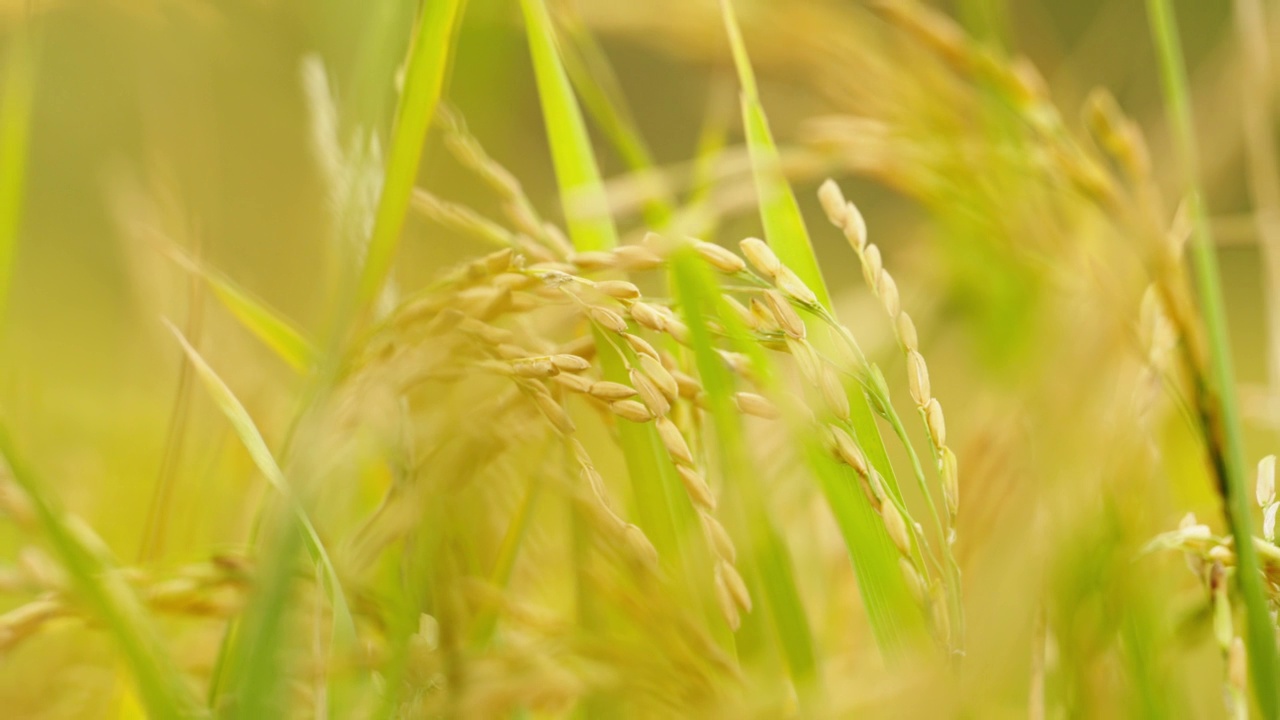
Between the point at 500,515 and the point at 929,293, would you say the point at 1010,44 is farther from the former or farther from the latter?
the point at 500,515

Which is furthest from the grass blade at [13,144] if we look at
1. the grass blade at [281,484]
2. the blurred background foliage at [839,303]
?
the grass blade at [281,484]

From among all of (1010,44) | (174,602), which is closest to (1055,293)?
(1010,44)

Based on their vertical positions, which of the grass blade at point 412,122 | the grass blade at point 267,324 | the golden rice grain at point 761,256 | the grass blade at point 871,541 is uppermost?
the grass blade at point 412,122

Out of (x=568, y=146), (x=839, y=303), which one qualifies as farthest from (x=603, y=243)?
(x=839, y=303)

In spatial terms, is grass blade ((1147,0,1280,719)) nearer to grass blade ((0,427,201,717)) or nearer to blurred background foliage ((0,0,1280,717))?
blurred background foliage ((0,0,1280,717))

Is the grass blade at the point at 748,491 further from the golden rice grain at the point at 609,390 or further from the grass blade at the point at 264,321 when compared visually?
the grass blade at the point at 264,321

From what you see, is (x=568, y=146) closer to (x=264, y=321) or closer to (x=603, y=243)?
(x=603, y=243)

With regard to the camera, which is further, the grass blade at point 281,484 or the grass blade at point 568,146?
the grass blade at point 568,146
